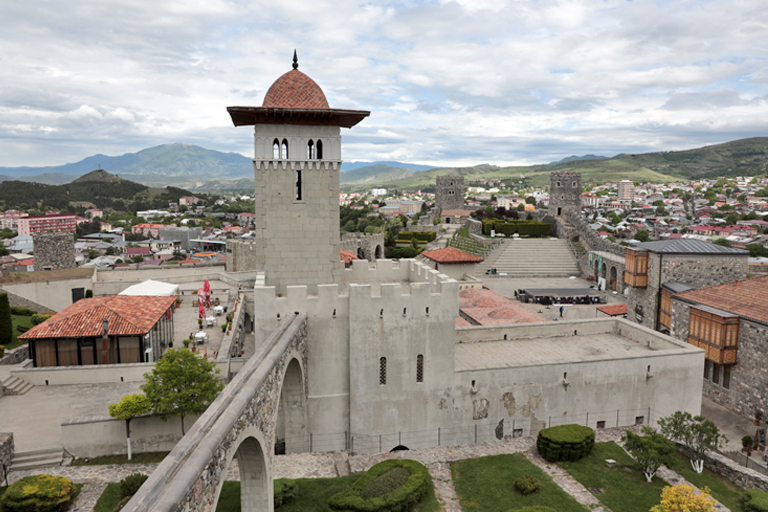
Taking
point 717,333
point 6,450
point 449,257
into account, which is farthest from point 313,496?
point 449,257

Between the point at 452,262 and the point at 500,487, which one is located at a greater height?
the point at 452,262

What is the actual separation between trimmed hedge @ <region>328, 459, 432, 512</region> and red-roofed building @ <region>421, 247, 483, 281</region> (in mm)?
25118

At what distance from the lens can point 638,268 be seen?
28.5 meters

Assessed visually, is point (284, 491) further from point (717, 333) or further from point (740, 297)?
point (740, 297)

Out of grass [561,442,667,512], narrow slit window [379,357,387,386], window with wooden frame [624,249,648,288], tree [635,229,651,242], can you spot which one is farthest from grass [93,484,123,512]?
tree [635,229,651,242]

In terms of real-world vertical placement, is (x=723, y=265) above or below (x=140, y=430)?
above

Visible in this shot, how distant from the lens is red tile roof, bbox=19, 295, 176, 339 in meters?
19.3

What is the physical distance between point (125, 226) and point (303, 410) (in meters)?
139

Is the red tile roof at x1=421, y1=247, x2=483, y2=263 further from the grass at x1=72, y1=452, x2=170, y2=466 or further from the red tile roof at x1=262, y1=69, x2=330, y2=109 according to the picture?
the grass at x1=72, y1=452, x2=170, y2=466

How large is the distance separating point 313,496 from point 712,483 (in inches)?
472

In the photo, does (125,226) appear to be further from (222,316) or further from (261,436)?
(261,436)

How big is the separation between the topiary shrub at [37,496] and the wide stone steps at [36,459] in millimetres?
2110

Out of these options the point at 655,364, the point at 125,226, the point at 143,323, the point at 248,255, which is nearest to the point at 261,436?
the point at 143,323

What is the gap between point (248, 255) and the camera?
44.2 meters
